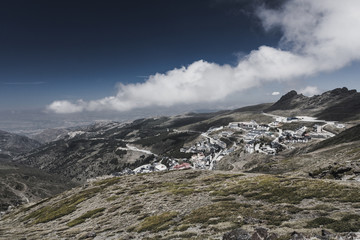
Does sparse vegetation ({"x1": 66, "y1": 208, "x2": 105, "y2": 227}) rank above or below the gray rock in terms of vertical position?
below

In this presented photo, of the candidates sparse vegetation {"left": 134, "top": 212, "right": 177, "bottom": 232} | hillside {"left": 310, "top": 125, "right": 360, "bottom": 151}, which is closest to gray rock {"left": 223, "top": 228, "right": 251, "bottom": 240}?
sparse vegetation {"left": 134, "top": 212, "right": 177, "bottom": 232}

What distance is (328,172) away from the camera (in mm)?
44000

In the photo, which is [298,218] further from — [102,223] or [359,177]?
[102,223]

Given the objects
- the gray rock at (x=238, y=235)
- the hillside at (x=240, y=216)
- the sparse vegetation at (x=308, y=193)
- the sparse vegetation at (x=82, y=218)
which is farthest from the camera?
the sparse vegetation at (x=82, y=218)

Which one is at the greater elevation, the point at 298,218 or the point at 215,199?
the point at 298,218

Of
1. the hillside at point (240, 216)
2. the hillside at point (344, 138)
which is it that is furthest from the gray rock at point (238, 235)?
the hillside at point (344, 138)

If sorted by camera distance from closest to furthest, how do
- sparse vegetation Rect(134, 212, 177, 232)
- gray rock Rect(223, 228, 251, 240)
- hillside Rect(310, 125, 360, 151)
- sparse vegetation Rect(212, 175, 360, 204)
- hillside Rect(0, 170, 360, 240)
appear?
1. gray rock Rect(223, 228, 251, 240)
2. hillside Rect(0, 170, 360, 240)
3. sparse vegetation Rect(134, 212, 177, 232)
4. sparse vegetation Rect(212, 175, 360, 204)
5. hillside Rect(310, 125, 360, 151)

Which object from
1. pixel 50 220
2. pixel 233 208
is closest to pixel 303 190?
pixel 233 208

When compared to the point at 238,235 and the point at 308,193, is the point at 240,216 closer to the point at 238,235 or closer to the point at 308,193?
the point at 238,235

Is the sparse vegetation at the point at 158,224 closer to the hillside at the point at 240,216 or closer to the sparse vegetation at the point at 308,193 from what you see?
the hillside at the point at 240,216

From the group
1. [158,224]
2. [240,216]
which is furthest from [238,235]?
[158,224]

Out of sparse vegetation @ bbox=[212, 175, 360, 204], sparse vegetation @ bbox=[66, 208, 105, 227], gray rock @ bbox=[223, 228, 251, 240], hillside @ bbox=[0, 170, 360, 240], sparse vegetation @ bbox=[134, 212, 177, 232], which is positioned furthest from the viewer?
sparse vegetation @ bbox=[66, 208, 105, 227]

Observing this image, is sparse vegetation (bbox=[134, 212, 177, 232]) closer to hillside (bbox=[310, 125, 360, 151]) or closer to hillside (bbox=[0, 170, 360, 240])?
hillside (bbox=[0, 170, 360, 240])

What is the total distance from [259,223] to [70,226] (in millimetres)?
32625
